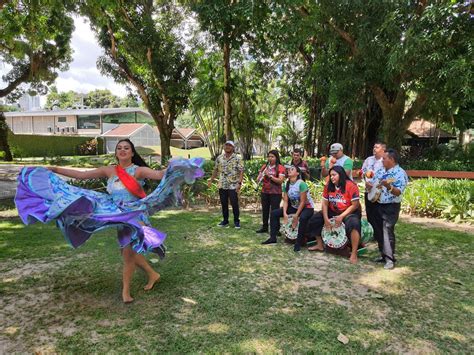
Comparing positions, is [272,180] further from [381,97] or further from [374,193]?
[381,97]

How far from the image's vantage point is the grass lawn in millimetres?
2971

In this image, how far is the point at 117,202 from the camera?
3691 mm

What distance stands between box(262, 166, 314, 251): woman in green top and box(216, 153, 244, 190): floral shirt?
3.20 feet

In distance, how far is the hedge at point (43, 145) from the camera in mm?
28672

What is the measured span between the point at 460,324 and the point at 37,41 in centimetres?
1643

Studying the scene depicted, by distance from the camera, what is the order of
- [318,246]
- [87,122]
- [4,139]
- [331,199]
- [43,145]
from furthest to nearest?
[87,122]
[43,145]
[4,139]
[318,246]
[331,199]

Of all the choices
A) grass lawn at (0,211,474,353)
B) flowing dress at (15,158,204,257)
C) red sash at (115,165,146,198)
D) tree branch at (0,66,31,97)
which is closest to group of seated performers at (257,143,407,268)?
grass lawn at (0,211,474,353)

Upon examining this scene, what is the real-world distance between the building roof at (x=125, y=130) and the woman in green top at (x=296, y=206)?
115ft

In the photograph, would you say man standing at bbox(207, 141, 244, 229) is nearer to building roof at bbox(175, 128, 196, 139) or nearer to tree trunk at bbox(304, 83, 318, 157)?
tree trunk at bbox(304, 83, 318, 157)

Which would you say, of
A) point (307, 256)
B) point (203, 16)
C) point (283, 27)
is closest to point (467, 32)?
point (283, 27)

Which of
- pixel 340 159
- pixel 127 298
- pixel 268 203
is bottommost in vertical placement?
pixel 127 298

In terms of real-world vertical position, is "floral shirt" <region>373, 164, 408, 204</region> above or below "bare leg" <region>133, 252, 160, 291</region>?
above

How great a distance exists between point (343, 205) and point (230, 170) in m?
2.17

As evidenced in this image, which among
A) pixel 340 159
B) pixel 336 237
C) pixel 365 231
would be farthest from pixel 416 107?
pixel 336 237
